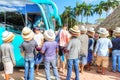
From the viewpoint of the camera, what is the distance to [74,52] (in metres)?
9.48

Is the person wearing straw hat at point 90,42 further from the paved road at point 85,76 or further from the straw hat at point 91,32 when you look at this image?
the paved road at point 85,76

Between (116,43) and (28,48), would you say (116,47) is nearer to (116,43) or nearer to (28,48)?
(116,43)

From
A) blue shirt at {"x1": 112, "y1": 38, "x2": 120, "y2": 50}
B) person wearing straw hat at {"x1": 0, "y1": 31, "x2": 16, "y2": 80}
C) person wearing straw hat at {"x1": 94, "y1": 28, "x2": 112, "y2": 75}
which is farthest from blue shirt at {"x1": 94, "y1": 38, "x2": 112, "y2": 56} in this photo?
person wearing straw hat at {"x1": 0, "y1": 31, "x2": 16, "y2": 80}

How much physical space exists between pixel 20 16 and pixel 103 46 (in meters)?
3.34

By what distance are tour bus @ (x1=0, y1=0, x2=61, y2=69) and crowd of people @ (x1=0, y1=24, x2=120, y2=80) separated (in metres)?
0.53

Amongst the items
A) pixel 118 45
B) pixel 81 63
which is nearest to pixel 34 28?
pixel 81 63

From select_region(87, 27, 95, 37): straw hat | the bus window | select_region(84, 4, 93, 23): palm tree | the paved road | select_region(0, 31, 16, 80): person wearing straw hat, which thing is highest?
select_region(84, 4, 93, 23): palm tree

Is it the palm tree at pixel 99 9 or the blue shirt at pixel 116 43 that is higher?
the palm tree at pixel 99 9

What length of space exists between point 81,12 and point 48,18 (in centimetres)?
6687

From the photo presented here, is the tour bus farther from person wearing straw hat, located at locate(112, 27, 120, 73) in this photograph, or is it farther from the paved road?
person wearing straw hat, located at locate(112, 27, 120, 73)

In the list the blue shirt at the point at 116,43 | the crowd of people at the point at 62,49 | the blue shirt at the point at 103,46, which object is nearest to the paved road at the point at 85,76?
the crowd of people at the point at 62,49

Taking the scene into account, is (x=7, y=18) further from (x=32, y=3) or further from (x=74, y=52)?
(x=74, y=52)

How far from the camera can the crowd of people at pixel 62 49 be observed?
9.12 metres

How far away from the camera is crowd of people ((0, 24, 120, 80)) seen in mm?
9125
